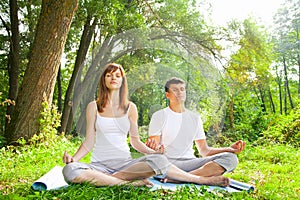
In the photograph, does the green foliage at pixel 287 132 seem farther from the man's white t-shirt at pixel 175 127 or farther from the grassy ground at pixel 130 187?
the man's white t-shirt at pixel 175 127

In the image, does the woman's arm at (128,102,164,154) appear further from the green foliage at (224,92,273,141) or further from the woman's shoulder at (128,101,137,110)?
the green foliage at (224,92,273,141)

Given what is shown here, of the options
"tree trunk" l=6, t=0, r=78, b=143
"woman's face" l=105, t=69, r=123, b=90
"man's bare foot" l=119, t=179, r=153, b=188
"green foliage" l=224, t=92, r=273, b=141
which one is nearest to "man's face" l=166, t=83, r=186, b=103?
"woman's face" l=105, t=69, r=123, b=90

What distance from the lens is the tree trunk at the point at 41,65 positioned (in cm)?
588

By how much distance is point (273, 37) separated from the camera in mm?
13953

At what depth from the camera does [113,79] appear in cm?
→ 291

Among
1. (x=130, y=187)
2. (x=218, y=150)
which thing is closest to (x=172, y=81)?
(x=130, y=187)

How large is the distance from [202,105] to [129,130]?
0.58 m

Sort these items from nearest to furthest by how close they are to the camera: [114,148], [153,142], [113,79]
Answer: [153,142] → [113,79] → [114,148]

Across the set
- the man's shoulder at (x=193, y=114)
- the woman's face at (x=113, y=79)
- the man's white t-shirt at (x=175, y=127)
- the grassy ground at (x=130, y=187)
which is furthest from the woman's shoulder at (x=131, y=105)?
the grassy ground at (x=130, y=187)

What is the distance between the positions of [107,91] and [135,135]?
0.37 metres

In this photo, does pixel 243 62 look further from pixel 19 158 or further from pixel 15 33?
pixel 15 33

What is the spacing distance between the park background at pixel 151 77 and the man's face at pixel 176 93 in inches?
1.7

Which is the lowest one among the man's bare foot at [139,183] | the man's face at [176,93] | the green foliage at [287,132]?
the man's bare foot at [139,183]

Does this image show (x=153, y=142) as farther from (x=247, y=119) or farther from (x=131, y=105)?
(x=247, y=119)
